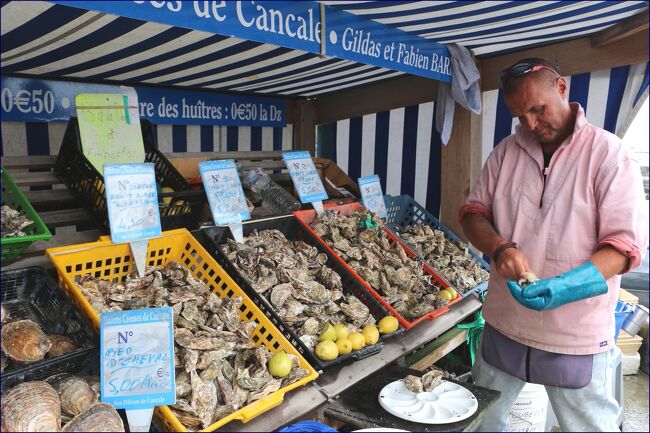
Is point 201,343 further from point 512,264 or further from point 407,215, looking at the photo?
point 407,215

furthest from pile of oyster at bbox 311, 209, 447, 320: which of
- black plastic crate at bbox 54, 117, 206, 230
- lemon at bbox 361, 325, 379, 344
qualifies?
black plastic crate at bbox 54, 117, 206, 230

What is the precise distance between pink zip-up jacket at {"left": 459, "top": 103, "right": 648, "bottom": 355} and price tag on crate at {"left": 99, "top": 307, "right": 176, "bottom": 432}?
1468mm

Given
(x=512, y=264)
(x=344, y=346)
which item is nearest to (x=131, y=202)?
(x=344, y=346)

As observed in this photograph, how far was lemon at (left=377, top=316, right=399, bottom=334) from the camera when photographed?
2.35 metres

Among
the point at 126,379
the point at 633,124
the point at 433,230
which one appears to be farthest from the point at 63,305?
the point at 633,124

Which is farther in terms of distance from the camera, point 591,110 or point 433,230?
point 433,230

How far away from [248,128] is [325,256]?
2.21m

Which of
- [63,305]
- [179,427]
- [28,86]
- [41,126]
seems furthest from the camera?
[41,126]

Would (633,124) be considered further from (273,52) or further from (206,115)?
(206,115)

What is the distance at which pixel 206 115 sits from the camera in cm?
403

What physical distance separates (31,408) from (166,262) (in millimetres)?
1075

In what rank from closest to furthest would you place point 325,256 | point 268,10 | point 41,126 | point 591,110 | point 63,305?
point 63,305 → point 268,10 → point 325,256 → point 41,126 → point 591,110

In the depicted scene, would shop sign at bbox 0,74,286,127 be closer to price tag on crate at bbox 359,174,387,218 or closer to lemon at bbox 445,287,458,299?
price tag on crate at bbox 359,174,387,218

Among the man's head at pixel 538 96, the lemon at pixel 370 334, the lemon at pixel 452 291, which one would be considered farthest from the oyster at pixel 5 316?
the lemon at pixel 452 291
